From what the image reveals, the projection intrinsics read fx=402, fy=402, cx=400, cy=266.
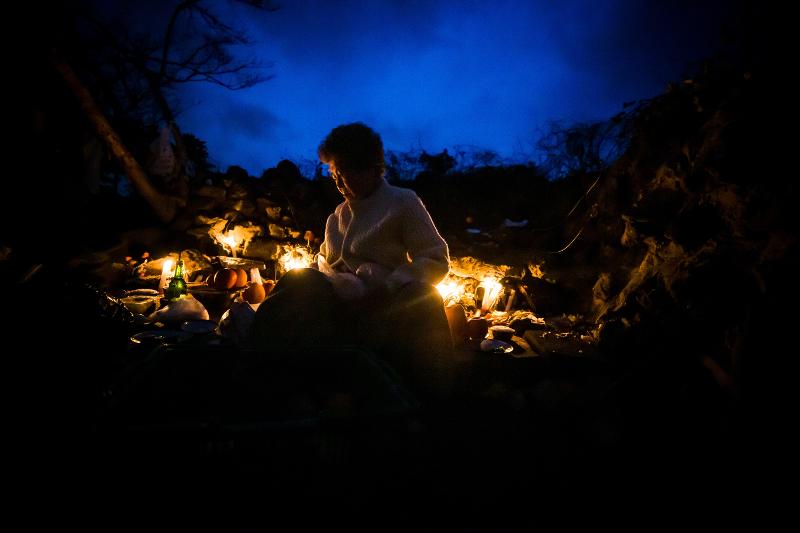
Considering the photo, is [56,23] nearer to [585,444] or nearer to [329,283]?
[329,283]

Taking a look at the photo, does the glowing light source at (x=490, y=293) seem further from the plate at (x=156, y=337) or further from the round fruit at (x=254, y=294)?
the plate at (x=156, y=337)

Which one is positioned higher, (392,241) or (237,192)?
(237,192)

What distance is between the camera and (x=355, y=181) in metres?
A: 2.90

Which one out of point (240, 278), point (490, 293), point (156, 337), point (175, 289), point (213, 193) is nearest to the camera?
point (156, 337)

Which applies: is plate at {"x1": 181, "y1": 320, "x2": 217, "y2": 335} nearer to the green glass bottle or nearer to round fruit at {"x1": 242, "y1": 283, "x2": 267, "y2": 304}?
the green glass bottle

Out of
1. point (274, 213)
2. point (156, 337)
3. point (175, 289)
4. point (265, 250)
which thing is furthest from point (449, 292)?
point (274, 213)

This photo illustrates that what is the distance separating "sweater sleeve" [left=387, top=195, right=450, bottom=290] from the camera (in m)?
2.65

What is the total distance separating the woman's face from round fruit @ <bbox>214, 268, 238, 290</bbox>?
282cm

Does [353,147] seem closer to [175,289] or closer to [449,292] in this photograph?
[449,292]

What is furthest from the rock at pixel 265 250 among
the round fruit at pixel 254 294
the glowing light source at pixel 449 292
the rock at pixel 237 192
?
the glowing light source at pixel 449 292

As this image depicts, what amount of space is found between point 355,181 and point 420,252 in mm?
701

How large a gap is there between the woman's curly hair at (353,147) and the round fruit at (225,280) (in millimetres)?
2930

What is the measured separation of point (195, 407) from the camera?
70.3 inches

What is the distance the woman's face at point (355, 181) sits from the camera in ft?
9.41
